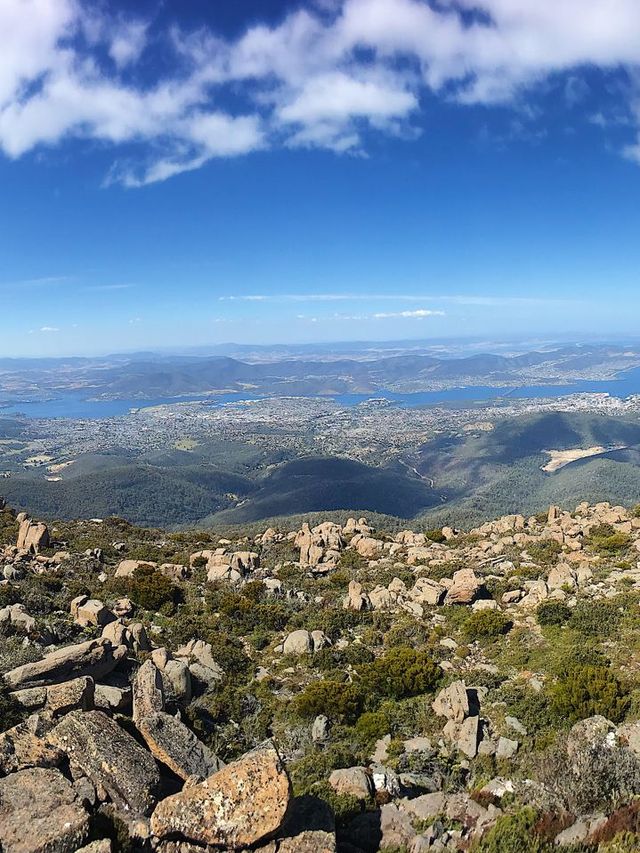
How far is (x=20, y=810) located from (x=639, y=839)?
962 cm

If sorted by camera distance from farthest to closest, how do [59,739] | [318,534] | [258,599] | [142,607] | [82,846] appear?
[318,534] < [258,599] < [142,607] < [59,739] < [82,846]

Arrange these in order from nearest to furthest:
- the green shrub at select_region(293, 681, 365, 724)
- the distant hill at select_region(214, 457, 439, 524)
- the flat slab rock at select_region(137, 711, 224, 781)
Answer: the flat slab rock at select_region(137, 711, 224, 781)
the green shrub at select_region(293, 681, 365, 724)
the distant hill at select_region(214, 457, 439, 524)

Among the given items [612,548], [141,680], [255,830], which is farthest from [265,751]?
[612,548]

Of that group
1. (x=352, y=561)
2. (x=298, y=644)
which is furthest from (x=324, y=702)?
(x=352, y=561)

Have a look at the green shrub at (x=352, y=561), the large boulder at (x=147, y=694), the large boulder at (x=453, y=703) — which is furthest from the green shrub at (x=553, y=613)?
the large boulder at (x=147, y=694)

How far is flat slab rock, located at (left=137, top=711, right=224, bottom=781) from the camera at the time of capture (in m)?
10.3

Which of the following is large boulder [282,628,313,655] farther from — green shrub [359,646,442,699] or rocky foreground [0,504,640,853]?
green shrub [359,646,442,699]

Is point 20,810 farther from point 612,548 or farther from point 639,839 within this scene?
point 612,548

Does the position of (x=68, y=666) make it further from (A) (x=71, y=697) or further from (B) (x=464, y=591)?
(B) (x=464, y=591)

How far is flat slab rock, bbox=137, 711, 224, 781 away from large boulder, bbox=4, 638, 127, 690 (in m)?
4.01

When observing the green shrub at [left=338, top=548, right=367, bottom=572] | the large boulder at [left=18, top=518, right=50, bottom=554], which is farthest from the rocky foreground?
→ the green shrub at [left=338, top=548, right=367, bottom=572]

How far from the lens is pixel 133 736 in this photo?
1088 cm

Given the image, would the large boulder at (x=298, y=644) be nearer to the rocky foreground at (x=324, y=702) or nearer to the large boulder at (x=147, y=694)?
the rocky foreground at (x=324, y=702)

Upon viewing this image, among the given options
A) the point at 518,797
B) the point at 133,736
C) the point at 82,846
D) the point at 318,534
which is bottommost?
the point at 318,534
